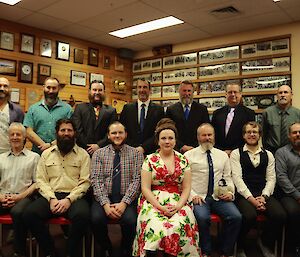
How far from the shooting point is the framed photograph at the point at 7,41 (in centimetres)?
555

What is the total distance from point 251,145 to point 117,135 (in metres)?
1.40

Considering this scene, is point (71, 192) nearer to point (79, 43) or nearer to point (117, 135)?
point (117, 135)

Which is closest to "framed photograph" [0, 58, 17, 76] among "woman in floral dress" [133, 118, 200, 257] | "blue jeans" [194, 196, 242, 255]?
"woman in floral dress" [133, 118, 200, 257]

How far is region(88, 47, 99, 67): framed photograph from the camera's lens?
6816mm

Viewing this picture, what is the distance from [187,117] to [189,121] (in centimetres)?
6

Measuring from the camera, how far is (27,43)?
588cm

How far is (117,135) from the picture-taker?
10.7ft

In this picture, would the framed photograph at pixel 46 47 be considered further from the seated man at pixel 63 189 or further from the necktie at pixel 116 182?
the necktie at pixel 116 182

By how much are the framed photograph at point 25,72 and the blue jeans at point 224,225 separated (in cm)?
413

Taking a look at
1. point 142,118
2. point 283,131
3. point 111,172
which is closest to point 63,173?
point 111,172

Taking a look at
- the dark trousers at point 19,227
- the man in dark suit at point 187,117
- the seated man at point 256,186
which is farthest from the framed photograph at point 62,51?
the seated man at point 256,186

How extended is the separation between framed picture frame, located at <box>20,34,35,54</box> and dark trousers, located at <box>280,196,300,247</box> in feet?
15.9

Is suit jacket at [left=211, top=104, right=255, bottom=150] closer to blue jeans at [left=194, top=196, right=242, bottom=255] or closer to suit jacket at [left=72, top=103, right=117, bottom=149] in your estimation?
blue jeans at [left=194, top=196, right=242, bottom=255]

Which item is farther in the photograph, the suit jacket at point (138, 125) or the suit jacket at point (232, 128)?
the suit jacket at point (138, 125)
